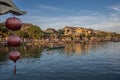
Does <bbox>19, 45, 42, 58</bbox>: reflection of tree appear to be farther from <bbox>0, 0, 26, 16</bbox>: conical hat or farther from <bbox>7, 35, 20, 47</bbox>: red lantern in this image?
<bbox>0, 0, 26, 16</bbox>: conical hat

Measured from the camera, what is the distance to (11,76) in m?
28.2

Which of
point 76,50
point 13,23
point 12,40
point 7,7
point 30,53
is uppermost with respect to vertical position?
point 7,7

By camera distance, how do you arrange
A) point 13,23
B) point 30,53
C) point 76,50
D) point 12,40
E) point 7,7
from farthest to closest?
point 76,50 < point 30,53 < point 12,40 < point 13,23 < point 7,7

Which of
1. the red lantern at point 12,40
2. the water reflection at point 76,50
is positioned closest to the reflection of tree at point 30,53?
the water reflection at point 76,50

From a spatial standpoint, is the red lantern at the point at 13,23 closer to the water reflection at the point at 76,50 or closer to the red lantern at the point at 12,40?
the red lantern at the point at 12,40

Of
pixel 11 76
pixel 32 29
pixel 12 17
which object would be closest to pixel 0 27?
pixel 32 29

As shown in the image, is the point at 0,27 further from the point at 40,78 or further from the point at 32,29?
the point at 40,78

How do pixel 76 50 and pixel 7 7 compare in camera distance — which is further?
pixel 76 50

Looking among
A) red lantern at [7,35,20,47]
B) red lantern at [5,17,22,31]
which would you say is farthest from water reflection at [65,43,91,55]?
red lantern at [5,17,22,31]

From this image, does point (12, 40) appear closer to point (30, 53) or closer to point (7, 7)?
point (7, 7)

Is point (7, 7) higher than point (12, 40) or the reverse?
higher

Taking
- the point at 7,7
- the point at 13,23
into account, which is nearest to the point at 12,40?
the point at 13,23

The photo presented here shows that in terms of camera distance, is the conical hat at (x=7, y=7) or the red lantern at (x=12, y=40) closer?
the conical hat at (x=7, y=7)

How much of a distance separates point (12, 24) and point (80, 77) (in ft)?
64.1
